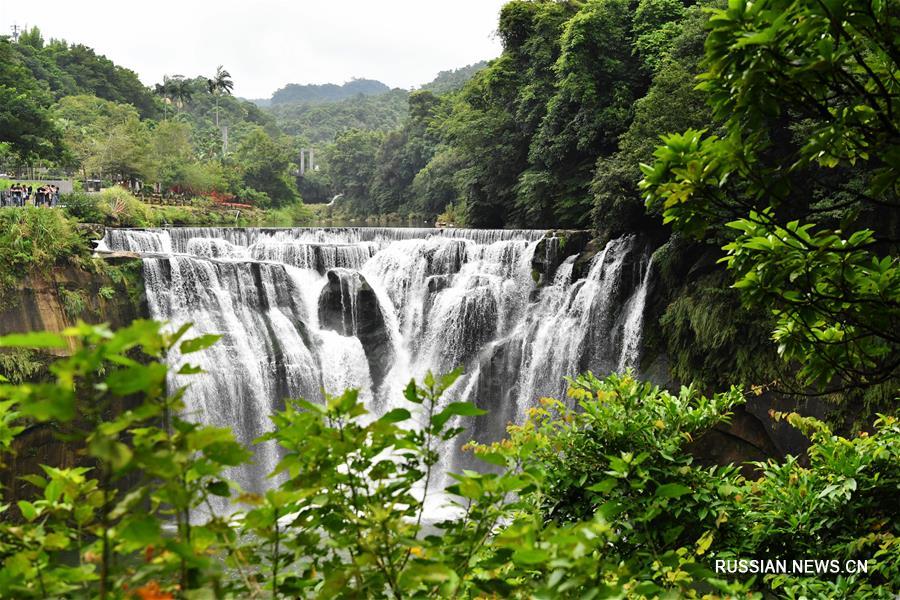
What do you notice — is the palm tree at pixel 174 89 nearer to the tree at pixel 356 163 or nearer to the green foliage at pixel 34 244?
the tree at pixel 356 163

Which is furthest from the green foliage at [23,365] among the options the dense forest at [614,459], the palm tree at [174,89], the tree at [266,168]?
the palm tree at [174,89]

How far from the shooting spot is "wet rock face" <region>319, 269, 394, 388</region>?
47.6 ft

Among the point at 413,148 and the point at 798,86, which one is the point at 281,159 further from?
the point at 798,86

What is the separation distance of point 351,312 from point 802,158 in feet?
42.9

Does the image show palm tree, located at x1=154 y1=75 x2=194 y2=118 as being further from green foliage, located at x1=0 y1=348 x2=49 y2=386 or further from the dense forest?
the dense forest

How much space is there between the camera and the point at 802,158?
199 cm

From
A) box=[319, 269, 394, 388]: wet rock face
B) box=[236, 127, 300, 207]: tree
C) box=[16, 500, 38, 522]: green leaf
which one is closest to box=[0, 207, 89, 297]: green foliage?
box=[319, 269, 394, 388]: wet rock face

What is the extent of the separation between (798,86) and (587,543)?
1.57 metres

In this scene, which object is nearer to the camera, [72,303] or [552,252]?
[72,303]

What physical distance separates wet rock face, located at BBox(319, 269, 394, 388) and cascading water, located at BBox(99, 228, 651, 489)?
0.02 metres

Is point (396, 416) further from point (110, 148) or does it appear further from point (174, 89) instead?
point (174, 89)

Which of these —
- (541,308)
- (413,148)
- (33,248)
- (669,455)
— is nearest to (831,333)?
(669,455)

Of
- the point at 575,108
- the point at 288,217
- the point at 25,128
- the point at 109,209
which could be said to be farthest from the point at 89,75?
the point at 575,108

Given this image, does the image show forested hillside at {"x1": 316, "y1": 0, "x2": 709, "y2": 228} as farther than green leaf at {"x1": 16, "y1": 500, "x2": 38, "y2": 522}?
Yes
